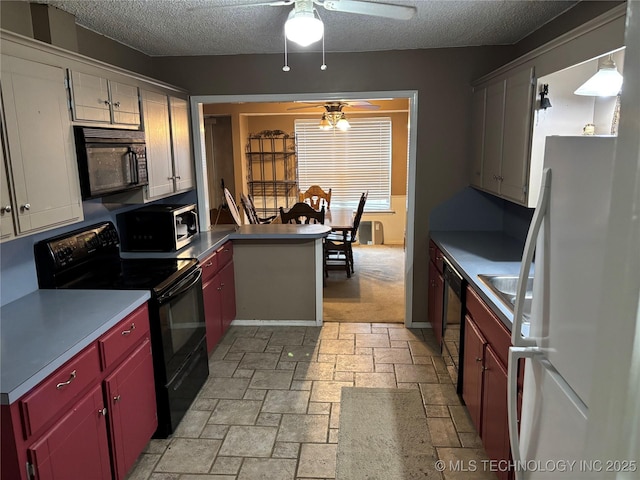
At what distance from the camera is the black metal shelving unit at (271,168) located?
7.58 metres

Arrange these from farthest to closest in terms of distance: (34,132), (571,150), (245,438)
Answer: (245,438) → (34,132) → (571,150)

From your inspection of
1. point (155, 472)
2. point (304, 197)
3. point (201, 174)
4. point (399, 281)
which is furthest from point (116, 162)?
point (304, 197)

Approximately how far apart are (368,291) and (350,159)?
322 cm

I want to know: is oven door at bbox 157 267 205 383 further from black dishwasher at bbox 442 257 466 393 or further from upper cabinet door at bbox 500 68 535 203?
upper cabinet door at bbox 500 68 535 203

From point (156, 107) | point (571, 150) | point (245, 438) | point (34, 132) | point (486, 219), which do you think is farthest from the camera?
point (486, 219)

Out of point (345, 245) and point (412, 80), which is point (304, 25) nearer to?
point (412, 80)

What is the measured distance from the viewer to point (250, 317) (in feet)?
13.6

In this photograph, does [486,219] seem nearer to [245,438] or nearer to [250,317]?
[250,317]

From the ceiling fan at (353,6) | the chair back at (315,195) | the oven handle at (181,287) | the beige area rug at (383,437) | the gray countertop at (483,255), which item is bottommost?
the beige area rug at (383,437)

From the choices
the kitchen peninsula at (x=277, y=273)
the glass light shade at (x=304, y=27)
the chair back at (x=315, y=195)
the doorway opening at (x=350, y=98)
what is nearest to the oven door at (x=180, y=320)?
the kitchen peninsula at (x=277, y=273)

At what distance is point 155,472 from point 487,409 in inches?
67.7

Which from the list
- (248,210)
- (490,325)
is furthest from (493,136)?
(248,210)

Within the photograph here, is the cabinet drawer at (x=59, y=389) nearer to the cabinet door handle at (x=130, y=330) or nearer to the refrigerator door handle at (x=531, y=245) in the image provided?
the cabinet door handle at (x=130, y=330)

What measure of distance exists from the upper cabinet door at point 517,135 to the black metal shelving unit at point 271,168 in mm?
5071
